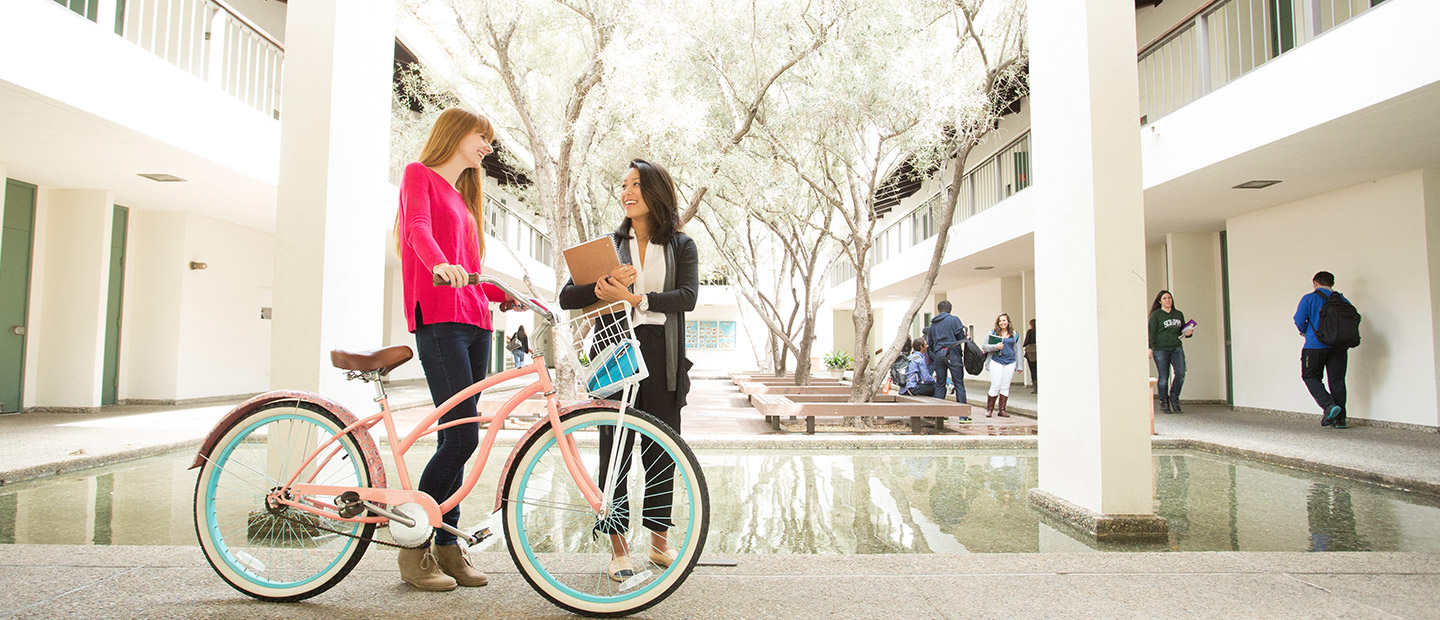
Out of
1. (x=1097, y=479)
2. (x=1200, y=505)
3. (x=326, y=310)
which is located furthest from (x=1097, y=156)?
(x=326, y=310)

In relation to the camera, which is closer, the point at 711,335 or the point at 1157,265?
the point at 1157,265

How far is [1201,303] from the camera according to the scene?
11.9m

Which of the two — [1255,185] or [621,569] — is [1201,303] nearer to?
[1255,185]

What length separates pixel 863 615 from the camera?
213cm

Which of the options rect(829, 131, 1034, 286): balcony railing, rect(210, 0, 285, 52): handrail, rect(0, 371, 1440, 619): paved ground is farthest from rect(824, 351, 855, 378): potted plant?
rect(0, 371, 1440, 619): paved ground

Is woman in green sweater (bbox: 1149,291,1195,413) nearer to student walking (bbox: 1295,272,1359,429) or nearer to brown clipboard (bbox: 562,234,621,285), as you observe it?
student walking (bbox: 1295,272,1359,429)

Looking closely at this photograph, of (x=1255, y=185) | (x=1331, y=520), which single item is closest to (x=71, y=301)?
(x=1331, y=520)

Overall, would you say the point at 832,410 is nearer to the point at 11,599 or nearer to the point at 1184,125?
the point at 1184,125

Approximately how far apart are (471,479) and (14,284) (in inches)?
421

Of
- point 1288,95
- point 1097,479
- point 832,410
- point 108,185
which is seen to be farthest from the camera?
point 108,185

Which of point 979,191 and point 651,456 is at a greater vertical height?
point 979,191

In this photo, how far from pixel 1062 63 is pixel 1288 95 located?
189 inches

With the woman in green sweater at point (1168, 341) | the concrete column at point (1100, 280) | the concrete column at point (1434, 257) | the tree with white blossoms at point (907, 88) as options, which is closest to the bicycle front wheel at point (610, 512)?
the concrete column at point (1100, 280)

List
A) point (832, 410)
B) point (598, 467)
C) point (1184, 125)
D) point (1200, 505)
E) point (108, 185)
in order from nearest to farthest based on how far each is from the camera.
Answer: point (598, 467)
point (1200, 505)
point (832, 410)
point (1184, 125)
point (108, 185)
